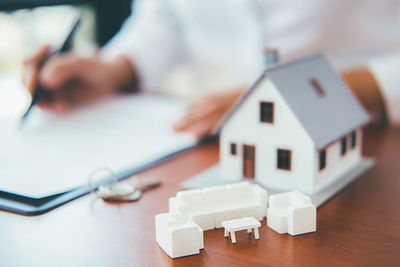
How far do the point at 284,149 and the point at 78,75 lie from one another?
0.75 meters

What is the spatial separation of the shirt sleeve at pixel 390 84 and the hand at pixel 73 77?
704mm

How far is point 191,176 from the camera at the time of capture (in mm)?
797

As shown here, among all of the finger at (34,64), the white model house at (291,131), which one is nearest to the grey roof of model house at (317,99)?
the white model house at (291,131)

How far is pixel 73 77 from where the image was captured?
1.26 metres

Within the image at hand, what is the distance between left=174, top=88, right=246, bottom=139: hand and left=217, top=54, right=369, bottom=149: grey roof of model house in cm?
23

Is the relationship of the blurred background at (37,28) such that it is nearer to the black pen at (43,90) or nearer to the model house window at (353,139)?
the black pen at (43,90)

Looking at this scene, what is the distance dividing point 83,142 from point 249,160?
391 mm

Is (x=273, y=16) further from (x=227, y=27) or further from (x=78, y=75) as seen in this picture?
(x=78, y=75)

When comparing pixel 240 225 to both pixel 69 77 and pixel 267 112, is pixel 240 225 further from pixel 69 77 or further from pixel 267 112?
pixel 69 77

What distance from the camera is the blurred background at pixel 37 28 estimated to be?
4.37 feet

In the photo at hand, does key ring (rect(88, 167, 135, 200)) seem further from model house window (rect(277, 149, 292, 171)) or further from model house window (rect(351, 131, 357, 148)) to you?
model house window (rect(351, 131, 357, 148))

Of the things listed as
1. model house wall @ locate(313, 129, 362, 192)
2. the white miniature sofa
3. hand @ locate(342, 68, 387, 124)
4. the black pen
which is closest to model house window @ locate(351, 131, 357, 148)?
model house wall @ locate(313, 129, 362, 192)

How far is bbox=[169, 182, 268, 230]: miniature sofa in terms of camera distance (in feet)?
1.96

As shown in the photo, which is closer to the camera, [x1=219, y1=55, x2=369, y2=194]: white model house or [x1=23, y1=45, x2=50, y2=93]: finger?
[x1=219, y1=55, x2=369, y2=194]: white model house
